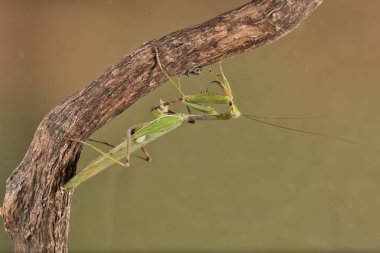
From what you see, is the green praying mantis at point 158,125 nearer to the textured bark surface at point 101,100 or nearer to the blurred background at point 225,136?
the textured bark surface at point 101,100

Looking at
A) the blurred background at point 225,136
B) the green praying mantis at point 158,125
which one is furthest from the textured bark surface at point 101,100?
the blurred background at point 225,136

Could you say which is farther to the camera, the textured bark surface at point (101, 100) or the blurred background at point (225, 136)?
the blurred background at point (225, 136)

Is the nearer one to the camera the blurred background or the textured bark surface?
the textured bark surface

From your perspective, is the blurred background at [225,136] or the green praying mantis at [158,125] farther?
the blurred background at [225,136]

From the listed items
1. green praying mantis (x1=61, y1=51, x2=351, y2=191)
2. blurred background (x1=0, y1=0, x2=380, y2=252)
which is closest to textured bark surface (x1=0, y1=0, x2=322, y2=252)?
green praying mantis (x1=61, y1=51, x2=351, y2=191)

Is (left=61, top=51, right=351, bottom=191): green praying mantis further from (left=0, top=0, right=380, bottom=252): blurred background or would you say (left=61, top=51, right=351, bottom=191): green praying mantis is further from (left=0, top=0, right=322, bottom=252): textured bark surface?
(left=0, top=0, right=380, bottom=252): blurred background
